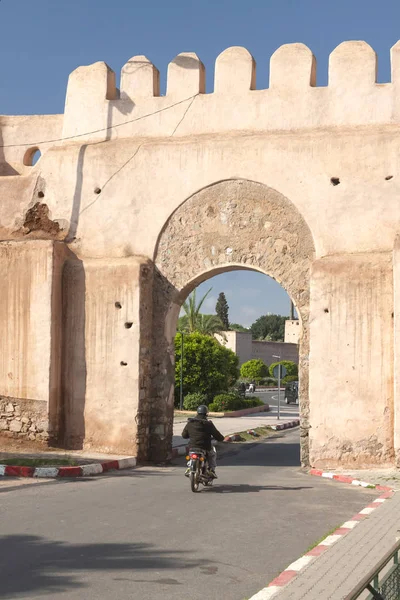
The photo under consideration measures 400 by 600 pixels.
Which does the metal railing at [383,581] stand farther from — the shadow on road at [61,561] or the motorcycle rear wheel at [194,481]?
the motorcycle rear wheel at [194,481]

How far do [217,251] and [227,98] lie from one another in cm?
268

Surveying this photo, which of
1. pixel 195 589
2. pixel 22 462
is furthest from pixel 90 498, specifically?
pixel 195 589

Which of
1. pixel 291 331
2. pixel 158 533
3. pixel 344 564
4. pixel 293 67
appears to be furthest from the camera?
pixel 291 331

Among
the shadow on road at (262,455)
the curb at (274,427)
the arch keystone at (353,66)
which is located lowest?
the shadow on road at (262,455)

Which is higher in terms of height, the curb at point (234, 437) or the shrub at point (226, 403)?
the shrub at point (226, 403)

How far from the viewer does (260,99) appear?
14258 millimetres

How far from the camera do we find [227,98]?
47.3 ft

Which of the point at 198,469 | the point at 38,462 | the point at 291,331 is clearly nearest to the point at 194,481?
the point at 198,469

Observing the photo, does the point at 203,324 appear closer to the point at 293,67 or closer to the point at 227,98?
the point at 227,98

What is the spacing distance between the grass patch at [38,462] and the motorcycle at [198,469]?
2416 mm

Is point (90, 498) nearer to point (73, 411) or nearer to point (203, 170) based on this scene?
point (73, 411)

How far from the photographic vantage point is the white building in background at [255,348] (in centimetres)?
6109

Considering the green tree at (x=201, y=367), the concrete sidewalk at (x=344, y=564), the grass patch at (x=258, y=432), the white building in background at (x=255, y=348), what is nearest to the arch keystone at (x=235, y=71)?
the concrete sidewalk at (x=344, y=564)

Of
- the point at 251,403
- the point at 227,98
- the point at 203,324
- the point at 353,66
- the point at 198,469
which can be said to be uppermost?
the point at 353,66
